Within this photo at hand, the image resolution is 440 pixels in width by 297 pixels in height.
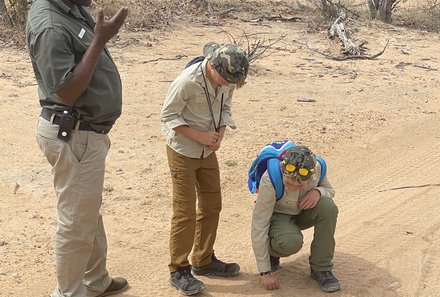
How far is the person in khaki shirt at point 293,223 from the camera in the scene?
4379mm

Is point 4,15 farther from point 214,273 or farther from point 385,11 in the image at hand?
point 214,273

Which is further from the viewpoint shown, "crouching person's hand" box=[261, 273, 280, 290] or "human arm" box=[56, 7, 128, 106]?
"crouching person's hand" box=[261, 273, 280, 290]

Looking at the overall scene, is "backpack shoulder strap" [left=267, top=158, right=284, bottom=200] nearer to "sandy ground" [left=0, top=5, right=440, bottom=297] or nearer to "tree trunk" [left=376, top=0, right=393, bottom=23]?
"sandy ground" [left=0, top=5, right=440, bottom=297]

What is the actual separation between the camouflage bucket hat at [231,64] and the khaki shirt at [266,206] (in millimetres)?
688

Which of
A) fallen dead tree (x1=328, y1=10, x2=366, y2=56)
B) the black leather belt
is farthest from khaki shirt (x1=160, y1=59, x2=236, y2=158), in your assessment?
fallen dead tree (x1=328, y1=10, x2=366, y2=56)

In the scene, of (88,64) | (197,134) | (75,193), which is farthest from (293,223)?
(88,64)

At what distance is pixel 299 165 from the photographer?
4.12 m

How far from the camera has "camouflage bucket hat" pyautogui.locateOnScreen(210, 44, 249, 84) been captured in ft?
13.1

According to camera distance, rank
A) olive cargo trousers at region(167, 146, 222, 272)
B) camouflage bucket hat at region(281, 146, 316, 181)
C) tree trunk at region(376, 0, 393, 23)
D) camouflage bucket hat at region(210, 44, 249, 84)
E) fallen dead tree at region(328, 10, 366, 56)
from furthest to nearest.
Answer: tree trunk at region(376, 0, 393, 23)
fallen dead tree at region(328, 10, 366, 56)
olive cargo trousers at region(167, 146, 222, 272)
camouflage bucket hat at region(281, 146, 316, 181)
camouflage bucket hat at region(210, 44, 249, 84)

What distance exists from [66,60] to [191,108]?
1023mm

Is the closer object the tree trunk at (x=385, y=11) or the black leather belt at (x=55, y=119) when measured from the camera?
the black leather belt at (x=55, y=119)

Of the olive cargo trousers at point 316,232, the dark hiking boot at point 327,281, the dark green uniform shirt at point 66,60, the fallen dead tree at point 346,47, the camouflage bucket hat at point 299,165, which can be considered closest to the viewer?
the dark green uniform shirt at point 66,60

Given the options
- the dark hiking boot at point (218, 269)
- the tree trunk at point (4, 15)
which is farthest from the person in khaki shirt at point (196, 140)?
the tree trunk at point (4, 15)

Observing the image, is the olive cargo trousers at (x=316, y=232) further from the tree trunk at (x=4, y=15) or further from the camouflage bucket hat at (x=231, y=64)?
the tree trunk at (x=4, y=15)
